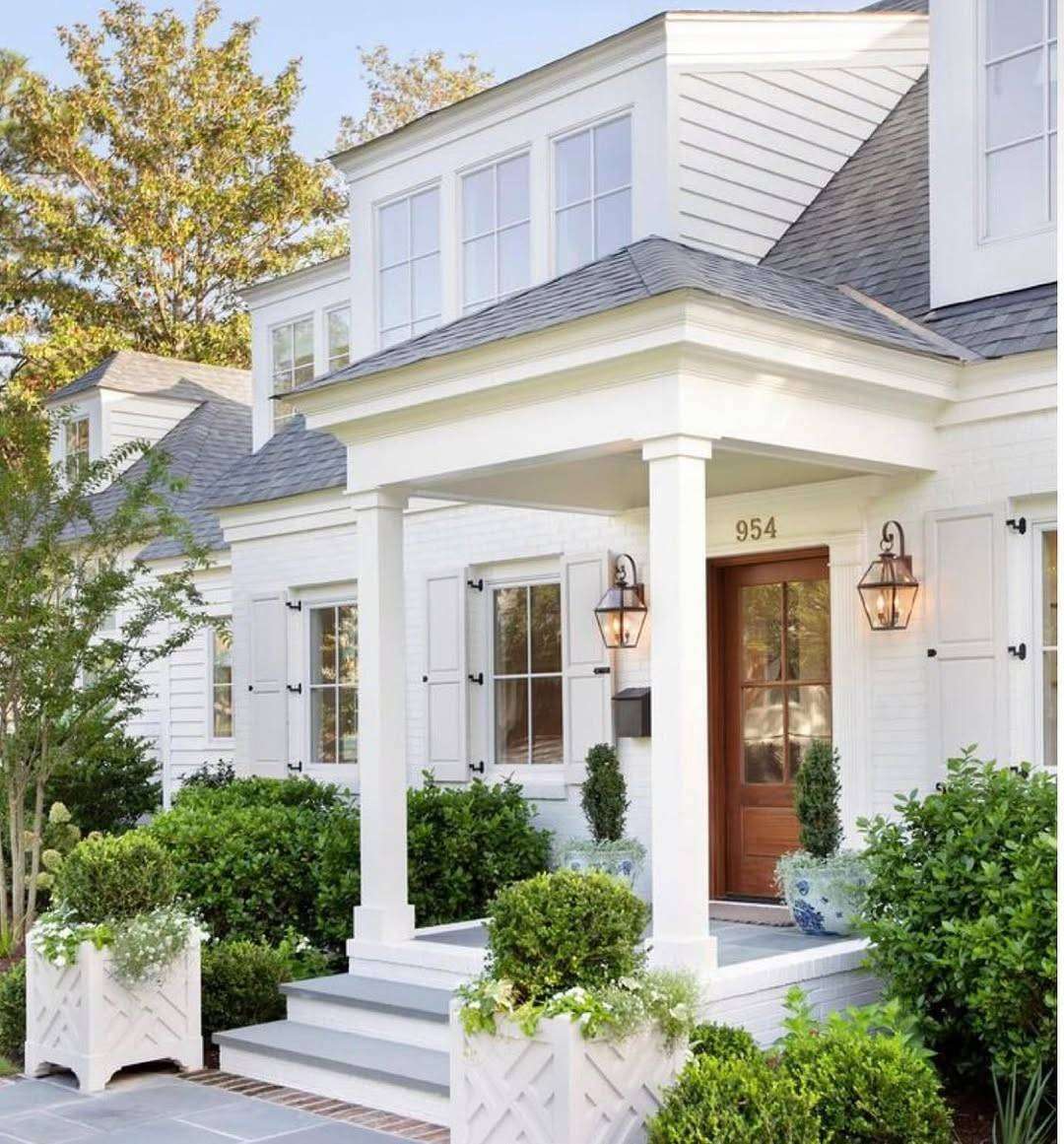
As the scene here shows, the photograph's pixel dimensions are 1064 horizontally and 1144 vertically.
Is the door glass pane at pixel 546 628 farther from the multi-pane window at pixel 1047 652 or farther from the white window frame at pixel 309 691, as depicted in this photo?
the multi-pane window at pixel 1047 652

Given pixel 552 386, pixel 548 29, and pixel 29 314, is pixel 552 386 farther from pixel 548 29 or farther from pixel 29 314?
pixel 29 314

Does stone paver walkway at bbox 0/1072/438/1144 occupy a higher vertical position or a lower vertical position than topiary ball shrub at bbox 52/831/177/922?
lower

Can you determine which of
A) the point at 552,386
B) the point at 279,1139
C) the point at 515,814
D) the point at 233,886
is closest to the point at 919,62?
the point at 552,386

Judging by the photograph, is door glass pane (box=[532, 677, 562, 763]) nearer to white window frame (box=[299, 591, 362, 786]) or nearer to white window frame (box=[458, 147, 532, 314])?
white window frame (box=[299, 591, 362, 786])

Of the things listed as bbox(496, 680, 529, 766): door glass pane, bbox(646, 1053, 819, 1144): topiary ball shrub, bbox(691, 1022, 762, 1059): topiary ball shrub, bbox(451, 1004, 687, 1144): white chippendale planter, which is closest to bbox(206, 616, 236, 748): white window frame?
bbox(496, 680, 529, 766): door glass pane

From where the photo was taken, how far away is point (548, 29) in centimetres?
1916

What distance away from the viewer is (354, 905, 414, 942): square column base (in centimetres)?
791

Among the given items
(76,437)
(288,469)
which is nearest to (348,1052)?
(288,469)

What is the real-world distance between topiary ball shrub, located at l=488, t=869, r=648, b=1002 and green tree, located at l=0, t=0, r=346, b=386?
20952 millimetres

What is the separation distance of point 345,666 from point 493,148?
4034 millimetres

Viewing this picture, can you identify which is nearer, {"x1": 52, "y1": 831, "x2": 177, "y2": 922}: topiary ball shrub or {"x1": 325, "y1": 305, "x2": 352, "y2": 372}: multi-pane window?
{"x1": 52, "y1": 831, "x2": 177, "y2": 922}: topiary ball shrub

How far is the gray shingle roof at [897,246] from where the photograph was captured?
787 centimetres

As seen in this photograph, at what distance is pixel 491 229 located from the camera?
10.6m

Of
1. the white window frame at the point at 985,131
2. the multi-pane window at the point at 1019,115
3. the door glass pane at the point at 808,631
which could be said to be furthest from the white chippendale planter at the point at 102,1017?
the multi-pane window at the point at 1019,115
